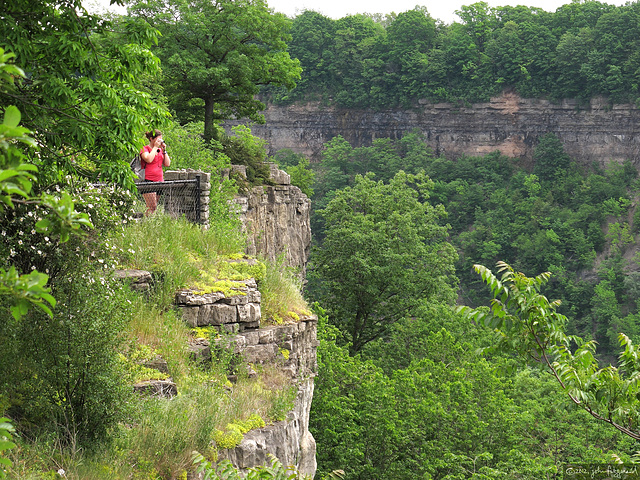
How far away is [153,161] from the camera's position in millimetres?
11391

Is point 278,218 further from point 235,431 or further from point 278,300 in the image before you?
point 235,431

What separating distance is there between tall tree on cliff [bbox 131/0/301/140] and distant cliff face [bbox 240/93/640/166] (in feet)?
152

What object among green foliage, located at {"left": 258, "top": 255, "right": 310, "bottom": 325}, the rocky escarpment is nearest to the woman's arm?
green foliage, located at {"left": 258, "top": 255, "right": 310, "bottom": 325}

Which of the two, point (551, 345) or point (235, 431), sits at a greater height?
point (551, 345)

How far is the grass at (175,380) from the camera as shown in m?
5.76

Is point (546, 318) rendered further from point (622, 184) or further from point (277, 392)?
point (622, 184)

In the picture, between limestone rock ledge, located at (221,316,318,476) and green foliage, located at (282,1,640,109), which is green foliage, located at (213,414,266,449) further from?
green foliage, located at (282,1,640,109)

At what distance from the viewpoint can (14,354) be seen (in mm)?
5535

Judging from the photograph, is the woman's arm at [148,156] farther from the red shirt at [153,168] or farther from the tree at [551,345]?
the tree at [551,345]

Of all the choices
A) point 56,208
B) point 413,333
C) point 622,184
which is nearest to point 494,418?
point 413,333

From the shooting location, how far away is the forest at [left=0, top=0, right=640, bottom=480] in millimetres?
5617

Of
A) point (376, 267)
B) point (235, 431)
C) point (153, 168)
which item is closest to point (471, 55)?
point (376, 267)

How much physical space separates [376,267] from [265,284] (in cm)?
1589

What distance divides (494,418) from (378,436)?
378 cm
